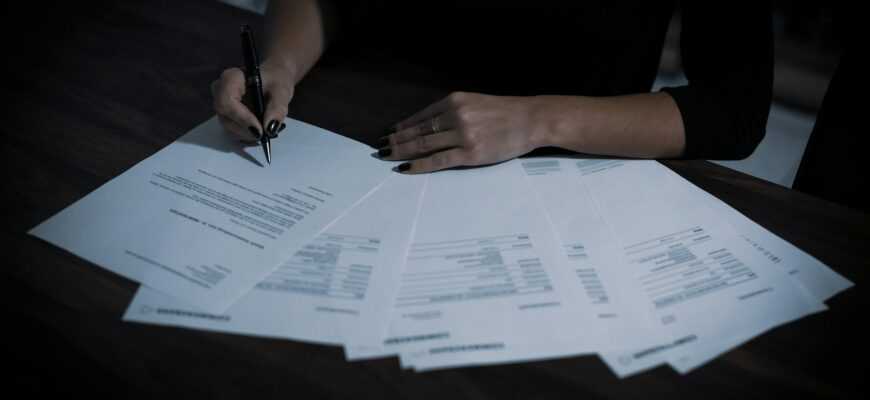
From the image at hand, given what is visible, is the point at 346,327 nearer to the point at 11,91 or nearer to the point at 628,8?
the point at 11,91

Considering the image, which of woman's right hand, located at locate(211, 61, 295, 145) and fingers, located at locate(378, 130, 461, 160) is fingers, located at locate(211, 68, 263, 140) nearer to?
woman's right hand, located at locate(211, 61, 295, 145)

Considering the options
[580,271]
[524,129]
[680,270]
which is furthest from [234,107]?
[680,270]

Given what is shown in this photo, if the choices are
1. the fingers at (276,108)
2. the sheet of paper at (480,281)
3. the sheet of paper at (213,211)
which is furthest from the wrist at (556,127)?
the fingers at (276,108)

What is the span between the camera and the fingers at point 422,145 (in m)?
0.87

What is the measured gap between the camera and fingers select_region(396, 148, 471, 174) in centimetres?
85

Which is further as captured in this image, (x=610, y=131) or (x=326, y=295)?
(x=610, y=131)

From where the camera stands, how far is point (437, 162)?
85cm

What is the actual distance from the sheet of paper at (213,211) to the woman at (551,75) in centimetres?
5

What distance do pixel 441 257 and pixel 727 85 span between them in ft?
1.82

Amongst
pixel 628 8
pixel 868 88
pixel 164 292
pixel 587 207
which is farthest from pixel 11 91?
pixel 868 88

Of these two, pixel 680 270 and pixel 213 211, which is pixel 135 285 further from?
pixel 680 270

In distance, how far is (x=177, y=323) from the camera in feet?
2.02

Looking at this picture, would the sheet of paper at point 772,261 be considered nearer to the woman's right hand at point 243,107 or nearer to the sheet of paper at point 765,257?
the sheet of paper at point 765,257

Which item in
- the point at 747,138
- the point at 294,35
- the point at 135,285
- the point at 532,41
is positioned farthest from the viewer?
the point at 532,41
